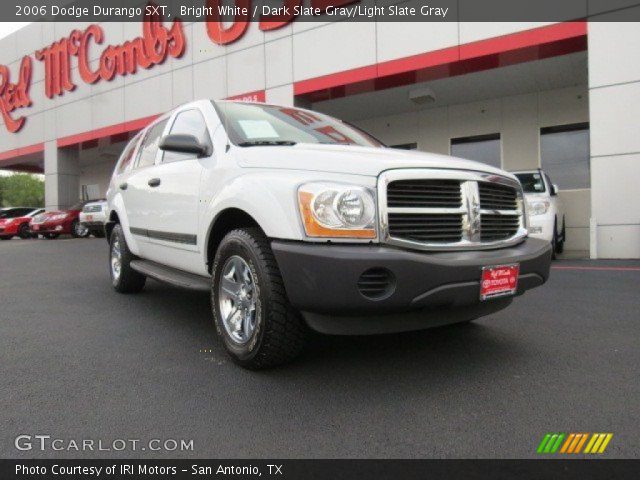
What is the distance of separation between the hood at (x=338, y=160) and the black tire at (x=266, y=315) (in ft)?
1.41

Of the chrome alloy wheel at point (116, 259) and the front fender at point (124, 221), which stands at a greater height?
the front fender at point (124, 221)

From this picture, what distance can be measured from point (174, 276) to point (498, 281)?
7.73 ft

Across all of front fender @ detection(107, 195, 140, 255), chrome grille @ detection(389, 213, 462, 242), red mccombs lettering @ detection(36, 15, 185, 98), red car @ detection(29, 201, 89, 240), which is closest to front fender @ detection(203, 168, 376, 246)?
chrome grille @ detection(389, 213, 462, 242)

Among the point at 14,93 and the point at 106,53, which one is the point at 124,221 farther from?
the point at 14,93

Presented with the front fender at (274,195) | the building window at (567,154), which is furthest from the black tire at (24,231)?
the front fender at (274,195)

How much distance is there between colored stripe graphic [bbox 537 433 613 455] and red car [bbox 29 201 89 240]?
18.9 metres

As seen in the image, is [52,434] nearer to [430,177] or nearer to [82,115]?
[430,177]

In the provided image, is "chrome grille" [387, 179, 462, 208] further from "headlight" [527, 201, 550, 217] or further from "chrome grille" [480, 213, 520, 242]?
"headlight" [527, 201, 550, 217]

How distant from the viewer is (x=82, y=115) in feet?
60.3

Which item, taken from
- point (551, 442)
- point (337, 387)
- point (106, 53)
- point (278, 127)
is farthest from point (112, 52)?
point (551, 442)

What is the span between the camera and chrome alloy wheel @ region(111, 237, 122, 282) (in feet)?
16.8

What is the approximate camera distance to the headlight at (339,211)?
2309 mm

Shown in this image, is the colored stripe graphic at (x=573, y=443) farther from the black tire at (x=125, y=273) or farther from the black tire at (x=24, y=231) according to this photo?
the black tire at (x=24, y=231)
